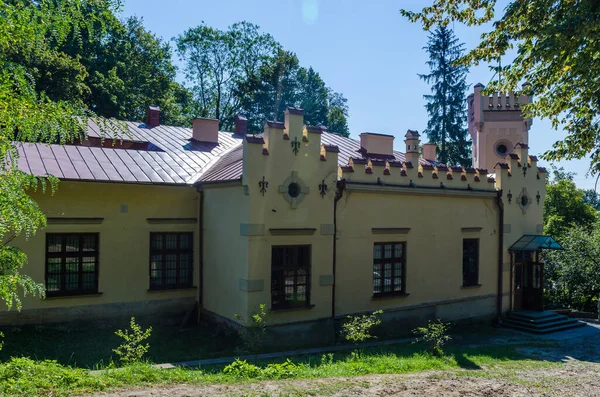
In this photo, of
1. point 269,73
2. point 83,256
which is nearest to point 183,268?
point 83,256

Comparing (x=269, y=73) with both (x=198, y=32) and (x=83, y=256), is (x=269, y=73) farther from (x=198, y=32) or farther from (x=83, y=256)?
(x=83, y=256)

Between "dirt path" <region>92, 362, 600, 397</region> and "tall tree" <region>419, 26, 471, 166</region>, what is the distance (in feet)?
91.0

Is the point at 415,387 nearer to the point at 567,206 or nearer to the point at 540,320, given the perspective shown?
the point at 540,320

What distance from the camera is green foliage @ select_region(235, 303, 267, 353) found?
10953mm

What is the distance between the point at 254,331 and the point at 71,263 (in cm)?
522

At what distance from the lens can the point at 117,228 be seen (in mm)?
13047

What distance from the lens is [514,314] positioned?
16.5 metres

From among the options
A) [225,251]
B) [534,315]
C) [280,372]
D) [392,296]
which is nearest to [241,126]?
[225,251]

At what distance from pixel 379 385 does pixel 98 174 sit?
8.86 m

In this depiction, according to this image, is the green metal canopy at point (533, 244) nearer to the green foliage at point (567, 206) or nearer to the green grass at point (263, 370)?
the green grass at point (263, 370)

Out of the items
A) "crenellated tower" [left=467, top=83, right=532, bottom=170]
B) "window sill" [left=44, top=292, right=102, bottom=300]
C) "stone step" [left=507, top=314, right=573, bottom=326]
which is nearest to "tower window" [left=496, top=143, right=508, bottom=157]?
"crenellated tower" [left=467, top=83, right=532, bottom=170]

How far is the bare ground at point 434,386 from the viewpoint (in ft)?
23.2

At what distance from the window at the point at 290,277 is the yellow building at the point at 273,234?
0.03m

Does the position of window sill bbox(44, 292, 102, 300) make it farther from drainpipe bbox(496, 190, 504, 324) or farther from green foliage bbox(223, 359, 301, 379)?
drainpipe bbox(496, 190, 504, 324)
